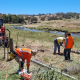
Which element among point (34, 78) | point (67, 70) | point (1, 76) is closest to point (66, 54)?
point (67, 70)

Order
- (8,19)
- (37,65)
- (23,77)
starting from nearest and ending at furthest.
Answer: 1. (23,77)
2. (37,65)
3. (8,19)

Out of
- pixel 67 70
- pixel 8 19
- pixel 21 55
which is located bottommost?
pixel 67 70

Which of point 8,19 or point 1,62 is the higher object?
point 8,19

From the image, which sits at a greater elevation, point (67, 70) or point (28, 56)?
point (28, 56)

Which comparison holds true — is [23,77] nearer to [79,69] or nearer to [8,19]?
[79,69]

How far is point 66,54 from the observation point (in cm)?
712

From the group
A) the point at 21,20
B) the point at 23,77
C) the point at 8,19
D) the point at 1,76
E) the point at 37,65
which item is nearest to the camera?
the point at 23,77

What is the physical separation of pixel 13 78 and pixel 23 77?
24.3 inches

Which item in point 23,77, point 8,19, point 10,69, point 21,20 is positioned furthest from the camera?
point 21,20

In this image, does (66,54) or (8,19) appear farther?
(8,19)

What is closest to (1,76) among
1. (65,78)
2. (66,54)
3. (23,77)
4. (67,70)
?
(23,77)

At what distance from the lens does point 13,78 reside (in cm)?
437

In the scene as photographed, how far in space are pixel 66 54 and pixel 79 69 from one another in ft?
6.23

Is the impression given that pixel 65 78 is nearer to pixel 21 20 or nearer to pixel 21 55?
pixel 21 55
